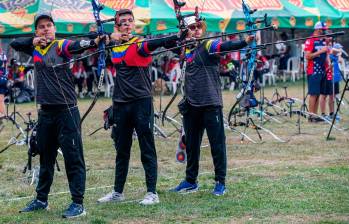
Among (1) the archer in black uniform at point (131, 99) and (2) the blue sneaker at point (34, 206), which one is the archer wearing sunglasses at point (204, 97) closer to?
(1) the archer in black uniform at point (131, 99)

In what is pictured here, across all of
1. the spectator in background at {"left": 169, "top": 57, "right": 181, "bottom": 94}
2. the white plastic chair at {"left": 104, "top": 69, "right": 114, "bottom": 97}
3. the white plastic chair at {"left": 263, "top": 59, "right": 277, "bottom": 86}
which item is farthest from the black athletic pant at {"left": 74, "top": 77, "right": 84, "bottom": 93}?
the white plastic chair at {"left": 263, "top": 59, "right": 277, "bottom": 86}

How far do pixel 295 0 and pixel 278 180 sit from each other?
537 inches

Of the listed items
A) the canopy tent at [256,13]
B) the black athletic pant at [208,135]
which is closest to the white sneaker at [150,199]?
the black athletic pant at [208,135]

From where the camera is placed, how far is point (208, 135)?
8398 mm

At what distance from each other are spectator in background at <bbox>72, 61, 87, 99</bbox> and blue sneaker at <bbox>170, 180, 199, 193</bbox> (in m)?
14.4

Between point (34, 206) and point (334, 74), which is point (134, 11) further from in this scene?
point (34, 206)

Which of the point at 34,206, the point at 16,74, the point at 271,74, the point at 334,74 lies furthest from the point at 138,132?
the point at 271,74

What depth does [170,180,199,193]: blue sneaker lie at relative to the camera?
8531 mm

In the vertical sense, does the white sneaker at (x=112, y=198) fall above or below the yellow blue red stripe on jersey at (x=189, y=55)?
below

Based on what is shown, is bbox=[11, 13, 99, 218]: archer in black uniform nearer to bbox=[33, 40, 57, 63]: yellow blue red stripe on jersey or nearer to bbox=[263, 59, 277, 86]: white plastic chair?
bbox=[33, 40, 57, 63]: yellow blue red stripe on jersey

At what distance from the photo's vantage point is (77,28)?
18.7 m

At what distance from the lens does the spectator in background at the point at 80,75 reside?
22.7 metres

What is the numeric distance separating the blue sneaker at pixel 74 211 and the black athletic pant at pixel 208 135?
1.63 meters

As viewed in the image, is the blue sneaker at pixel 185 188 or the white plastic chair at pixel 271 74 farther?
the white plastic chair at pixel 271 74
